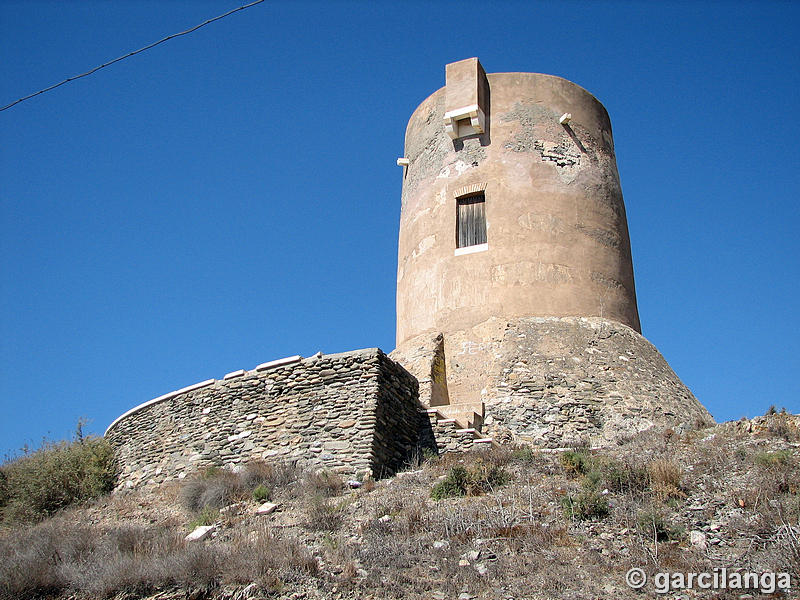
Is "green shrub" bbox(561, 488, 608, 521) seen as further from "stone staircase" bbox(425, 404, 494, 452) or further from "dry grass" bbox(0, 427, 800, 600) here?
"stone staircase" bbox(425, 404, 494, 452)

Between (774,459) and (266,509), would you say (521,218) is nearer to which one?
(774,459)

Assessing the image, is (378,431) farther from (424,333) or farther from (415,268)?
(415,268)

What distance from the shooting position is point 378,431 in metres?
10.7

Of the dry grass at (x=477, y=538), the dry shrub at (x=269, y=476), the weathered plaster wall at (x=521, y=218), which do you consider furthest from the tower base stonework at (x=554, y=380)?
the dry shrub at (x=269, y=476)

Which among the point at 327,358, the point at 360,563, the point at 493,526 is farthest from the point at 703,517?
the point at 327,358

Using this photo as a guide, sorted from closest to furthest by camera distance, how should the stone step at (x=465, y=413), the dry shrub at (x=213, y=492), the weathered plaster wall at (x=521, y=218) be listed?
1. the dry shrub at (x=213, y=492)
2. the stone step at (x=465, y=413)
3. the weathered plaster wall at (x=521, y=218)

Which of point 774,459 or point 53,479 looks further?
point 53,479

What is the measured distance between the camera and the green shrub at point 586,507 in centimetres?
776

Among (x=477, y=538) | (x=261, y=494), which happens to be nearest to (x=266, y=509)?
(x=261, y=494)

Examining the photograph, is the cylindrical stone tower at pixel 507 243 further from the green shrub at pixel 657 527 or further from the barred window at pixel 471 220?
the green shrub at pixel 657 527

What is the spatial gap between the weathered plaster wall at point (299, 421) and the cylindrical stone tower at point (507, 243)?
189 cm

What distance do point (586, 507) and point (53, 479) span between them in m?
9.57

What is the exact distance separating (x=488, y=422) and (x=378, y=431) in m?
2.70

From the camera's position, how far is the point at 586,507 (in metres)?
7.80
